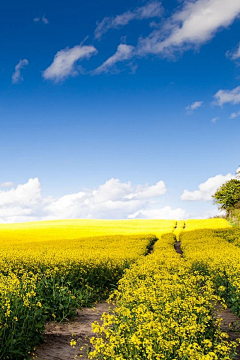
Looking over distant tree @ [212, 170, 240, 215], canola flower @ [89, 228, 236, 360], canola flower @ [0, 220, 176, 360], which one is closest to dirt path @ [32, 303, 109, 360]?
canola flower @ [0, 220, 176, 360]

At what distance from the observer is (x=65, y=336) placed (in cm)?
1022

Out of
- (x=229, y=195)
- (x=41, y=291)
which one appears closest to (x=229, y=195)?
(x=229, y=195)

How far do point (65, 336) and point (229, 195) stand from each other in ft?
275

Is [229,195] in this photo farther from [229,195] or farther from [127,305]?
[127,305]

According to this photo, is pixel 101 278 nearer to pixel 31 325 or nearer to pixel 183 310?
pixel 31 325

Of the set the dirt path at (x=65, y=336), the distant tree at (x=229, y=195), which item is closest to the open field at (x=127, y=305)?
the dirt path at (x=65, y=336)

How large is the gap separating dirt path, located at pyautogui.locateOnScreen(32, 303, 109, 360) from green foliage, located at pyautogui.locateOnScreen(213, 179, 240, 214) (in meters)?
78.9

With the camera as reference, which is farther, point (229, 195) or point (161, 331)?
point (229, 195)

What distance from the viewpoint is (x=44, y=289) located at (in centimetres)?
1232

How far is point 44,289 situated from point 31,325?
3.30m

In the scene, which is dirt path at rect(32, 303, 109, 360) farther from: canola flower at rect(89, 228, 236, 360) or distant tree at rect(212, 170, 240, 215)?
distant tree at rect(212, 170, 240, 215)

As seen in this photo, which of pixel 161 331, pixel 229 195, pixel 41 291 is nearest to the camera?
pixel 161 331

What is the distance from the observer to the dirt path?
883cm

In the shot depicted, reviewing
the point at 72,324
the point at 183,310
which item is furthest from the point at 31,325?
the point at 183,310
